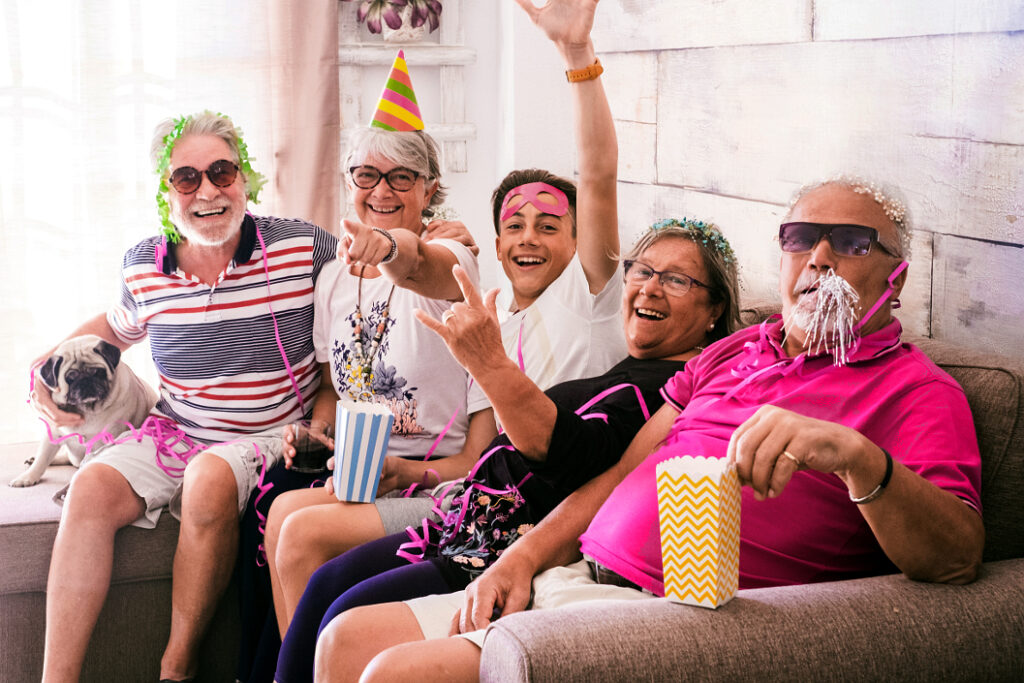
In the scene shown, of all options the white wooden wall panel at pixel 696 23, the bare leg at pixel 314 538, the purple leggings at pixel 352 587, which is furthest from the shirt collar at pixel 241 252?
the white wooden wall panel at pixel 696 23

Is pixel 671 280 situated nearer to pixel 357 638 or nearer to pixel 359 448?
pixel 359 448

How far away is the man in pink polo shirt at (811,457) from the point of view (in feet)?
4.14

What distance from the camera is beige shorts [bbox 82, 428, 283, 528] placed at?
2.29 metres

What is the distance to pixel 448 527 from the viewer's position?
187 centimetres

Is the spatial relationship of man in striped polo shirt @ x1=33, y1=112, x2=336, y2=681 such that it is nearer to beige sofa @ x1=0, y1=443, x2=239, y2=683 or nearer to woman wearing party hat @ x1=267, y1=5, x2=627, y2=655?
beige sofa @ x1=0, y1=443, x2=239, y2=683

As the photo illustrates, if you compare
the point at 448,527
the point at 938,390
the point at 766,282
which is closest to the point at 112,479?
the point at 448,527

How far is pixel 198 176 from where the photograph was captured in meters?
2.44

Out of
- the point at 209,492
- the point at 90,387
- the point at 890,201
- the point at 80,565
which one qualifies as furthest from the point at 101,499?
the point at 890,201

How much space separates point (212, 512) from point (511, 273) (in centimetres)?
88

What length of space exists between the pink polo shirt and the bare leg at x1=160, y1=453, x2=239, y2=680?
39.9 inches

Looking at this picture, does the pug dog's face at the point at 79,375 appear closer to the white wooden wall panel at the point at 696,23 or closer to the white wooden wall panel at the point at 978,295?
the white wooden wall panel at the point at 696,23

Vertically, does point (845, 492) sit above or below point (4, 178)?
below

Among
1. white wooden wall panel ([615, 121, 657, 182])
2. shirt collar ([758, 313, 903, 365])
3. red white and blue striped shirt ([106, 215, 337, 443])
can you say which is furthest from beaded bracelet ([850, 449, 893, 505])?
white wooden wall panel ([615, 121, 657, 182])

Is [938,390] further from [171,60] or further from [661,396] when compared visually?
[171,60]
